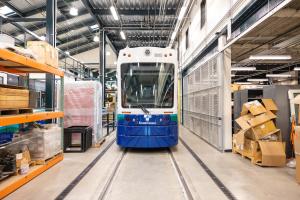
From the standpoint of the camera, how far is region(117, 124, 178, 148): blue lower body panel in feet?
22.2

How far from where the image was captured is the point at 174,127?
7.03m

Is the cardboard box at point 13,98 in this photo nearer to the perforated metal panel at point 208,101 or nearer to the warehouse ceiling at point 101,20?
the perforated metal panel at point 208,101

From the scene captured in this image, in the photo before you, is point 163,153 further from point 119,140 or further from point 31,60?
point 31,60

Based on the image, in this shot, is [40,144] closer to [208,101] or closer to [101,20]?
[208,101]

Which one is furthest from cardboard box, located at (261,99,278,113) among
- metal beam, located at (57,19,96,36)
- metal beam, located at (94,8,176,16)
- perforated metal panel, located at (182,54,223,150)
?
metal beam, located at (57,19,96,36)

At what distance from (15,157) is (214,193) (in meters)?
3.46

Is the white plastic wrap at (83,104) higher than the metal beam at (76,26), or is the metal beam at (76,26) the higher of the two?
the metal beam at (76,26)

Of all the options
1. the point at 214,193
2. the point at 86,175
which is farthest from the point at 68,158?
the point at 214,193

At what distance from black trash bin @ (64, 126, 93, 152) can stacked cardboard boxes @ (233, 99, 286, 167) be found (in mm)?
4266

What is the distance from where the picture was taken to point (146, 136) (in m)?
6.78

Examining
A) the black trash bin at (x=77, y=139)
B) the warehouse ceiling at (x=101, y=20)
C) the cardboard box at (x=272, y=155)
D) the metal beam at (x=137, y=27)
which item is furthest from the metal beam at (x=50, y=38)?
the metal beam at (x=137, y=27)

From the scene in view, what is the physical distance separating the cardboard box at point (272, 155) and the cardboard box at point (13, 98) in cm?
501

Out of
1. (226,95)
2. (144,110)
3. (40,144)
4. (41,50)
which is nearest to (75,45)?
(144,110)

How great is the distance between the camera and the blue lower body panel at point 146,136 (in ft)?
22.2
